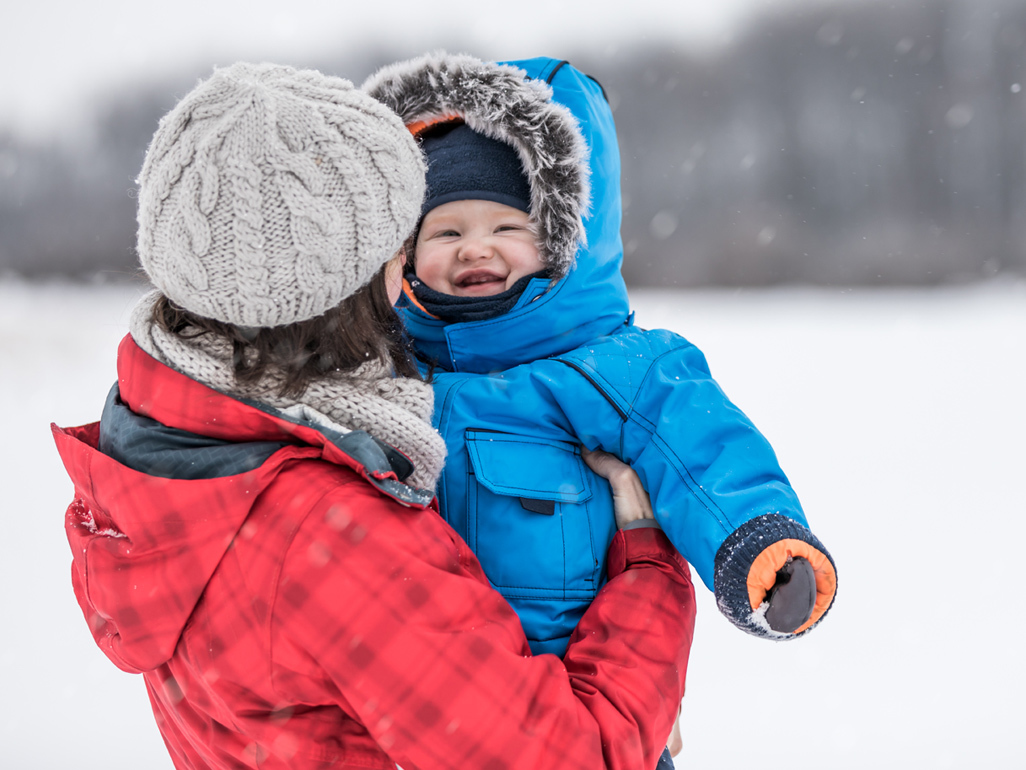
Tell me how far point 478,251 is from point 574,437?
1.16ft

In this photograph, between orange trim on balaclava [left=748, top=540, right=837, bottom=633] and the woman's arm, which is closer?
the woman's arm

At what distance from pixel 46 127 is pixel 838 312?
867 cm

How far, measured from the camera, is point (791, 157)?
9.12 meters

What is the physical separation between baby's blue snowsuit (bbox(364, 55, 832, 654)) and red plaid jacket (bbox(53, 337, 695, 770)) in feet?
1.04

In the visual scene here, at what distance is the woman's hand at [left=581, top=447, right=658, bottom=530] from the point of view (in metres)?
1.14

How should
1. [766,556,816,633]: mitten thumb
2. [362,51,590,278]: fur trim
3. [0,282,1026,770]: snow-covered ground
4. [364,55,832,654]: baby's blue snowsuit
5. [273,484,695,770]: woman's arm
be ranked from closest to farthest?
1. [273,484,695,770]: woman's arm
2. [766,556,816,633]: mitten thumb
3. [364,55,832,654]: baby's blue snowsuit
4. [362,51,590,278]: fur trim
5. [0,282,1026,770]: snow-covered ground

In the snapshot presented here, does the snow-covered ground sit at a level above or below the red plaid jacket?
below

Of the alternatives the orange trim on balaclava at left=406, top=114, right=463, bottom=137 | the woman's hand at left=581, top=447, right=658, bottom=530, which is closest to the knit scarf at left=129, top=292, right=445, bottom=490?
the woman's hand at left=581, top=447, right=658, bottom=530

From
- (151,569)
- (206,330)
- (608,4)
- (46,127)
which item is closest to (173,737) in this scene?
(151,569)

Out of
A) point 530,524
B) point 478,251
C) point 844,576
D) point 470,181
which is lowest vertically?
point 844,576

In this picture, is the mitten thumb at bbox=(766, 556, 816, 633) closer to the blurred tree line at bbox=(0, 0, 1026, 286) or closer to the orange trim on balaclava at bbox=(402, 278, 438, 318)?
the orange trim on balaclava at bbox=(402, 278, 438, 318)

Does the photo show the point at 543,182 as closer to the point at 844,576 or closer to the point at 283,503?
the point at 283,503

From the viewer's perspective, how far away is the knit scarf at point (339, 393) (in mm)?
753

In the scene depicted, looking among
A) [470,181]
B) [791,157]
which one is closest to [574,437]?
[470,181]
